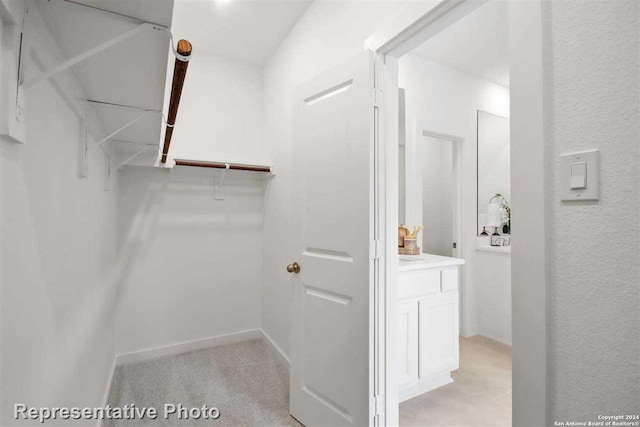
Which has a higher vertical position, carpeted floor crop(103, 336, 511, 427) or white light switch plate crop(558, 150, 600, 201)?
white light switch plate crop(558, 150, 600, 201)

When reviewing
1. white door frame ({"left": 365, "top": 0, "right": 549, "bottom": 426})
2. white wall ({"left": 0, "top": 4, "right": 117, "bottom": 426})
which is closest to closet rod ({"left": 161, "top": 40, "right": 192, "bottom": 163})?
white wall ({"left": 0, "top": 4, "right": 117, "bottom": 426})

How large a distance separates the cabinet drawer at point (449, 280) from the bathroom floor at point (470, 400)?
2.32 feet

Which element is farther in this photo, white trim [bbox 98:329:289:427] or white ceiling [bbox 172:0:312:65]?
white trim [bbox 98:329:289:427]

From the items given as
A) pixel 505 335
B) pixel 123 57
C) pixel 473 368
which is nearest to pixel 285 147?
pixel 123 57

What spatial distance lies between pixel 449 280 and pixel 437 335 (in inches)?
15.2

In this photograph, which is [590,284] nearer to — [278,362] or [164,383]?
[278,362]

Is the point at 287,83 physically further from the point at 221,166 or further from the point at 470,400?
the point at 470,400

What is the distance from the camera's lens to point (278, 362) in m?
2.62

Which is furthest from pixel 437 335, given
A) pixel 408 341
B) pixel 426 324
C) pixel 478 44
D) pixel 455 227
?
pixel 478 44

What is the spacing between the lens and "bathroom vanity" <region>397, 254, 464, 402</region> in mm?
1976

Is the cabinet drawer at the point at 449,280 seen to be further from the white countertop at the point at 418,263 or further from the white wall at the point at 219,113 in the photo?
the white wall at the point at 219,113

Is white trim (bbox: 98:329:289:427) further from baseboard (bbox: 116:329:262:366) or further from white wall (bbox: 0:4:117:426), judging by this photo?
white wall (bbox: 0:4:117:426)

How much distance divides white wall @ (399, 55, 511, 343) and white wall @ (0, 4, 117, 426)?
106 inches

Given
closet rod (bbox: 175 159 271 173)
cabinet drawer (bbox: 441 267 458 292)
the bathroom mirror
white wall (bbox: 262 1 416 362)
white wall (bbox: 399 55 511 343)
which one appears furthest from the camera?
the bathroom mirror
